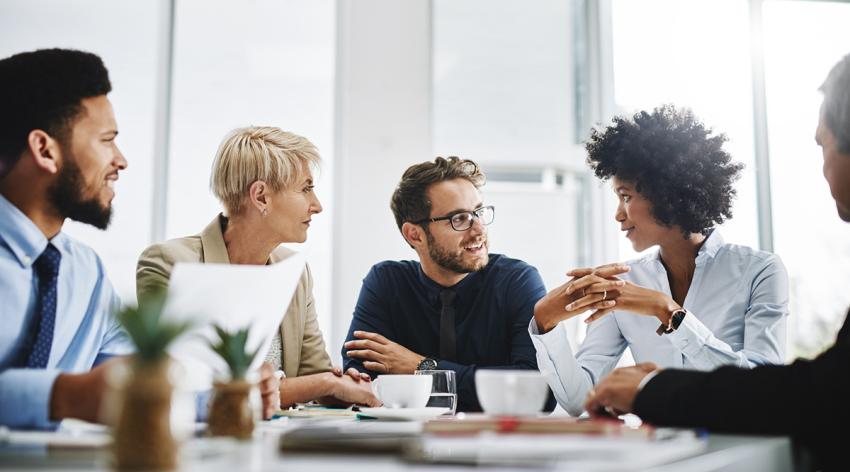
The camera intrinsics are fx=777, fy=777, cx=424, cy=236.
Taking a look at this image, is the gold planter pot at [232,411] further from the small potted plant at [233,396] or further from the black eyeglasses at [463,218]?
the black eyeglasses at [463,218]

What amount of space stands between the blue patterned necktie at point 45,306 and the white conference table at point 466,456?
51 cm

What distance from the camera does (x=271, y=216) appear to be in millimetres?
2539

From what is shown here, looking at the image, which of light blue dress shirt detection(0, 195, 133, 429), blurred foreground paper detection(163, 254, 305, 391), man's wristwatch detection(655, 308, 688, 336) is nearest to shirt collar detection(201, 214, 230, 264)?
light blue dress shirt detection(0, 195, 133, 429)

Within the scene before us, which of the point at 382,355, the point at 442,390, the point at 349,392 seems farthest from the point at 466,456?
the point at 382,355

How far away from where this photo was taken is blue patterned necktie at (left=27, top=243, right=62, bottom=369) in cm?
140

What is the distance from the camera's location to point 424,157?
12.2ft

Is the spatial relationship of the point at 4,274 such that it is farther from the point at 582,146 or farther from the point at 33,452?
the point at 582,146

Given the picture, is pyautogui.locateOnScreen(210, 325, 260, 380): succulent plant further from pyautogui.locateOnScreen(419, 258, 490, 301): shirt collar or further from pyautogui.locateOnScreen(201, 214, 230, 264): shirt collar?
pyautogui.locateOnScreen(419, 258, 490, 301): shirt collar

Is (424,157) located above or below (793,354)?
above

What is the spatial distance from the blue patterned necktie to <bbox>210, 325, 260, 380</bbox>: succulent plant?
0.58 meters

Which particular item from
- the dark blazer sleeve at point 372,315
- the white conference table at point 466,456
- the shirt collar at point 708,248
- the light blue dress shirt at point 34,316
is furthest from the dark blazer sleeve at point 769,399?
the dark blazer sleeve at point 372,315

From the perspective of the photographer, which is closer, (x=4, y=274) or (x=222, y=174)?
(x=4, y=274)

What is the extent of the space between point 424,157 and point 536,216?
69 centimetres

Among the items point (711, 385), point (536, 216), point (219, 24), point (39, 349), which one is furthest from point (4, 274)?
point (536, 216)
